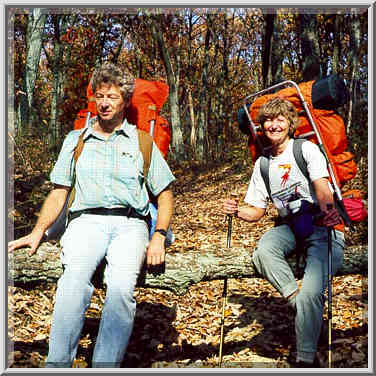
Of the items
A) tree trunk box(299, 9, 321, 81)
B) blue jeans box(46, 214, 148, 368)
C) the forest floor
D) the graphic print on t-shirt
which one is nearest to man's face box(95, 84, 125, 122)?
blue jeans box(46, 214, 148, 368)

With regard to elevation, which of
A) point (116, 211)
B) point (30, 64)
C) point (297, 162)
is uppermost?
point (30, 64)

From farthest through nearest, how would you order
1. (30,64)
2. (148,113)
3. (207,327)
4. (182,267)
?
(30,64) < (207,327) < (148,113) < (182,267)

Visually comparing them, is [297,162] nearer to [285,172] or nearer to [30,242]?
[285,172]

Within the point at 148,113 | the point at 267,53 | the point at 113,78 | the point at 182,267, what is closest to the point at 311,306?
the point at 182,267

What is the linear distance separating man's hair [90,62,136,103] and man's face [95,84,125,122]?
0.03m

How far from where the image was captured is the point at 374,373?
289 cm

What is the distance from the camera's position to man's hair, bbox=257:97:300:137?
3547mm

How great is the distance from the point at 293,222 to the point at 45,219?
2.09 metres

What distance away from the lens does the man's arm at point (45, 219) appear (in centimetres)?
318

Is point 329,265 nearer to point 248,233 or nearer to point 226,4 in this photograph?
point 226,4

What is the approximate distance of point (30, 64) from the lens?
5.01m

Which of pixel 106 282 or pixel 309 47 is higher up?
pixel 309 47

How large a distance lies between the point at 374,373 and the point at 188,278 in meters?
1.51

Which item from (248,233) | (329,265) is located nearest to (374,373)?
(329,265)
